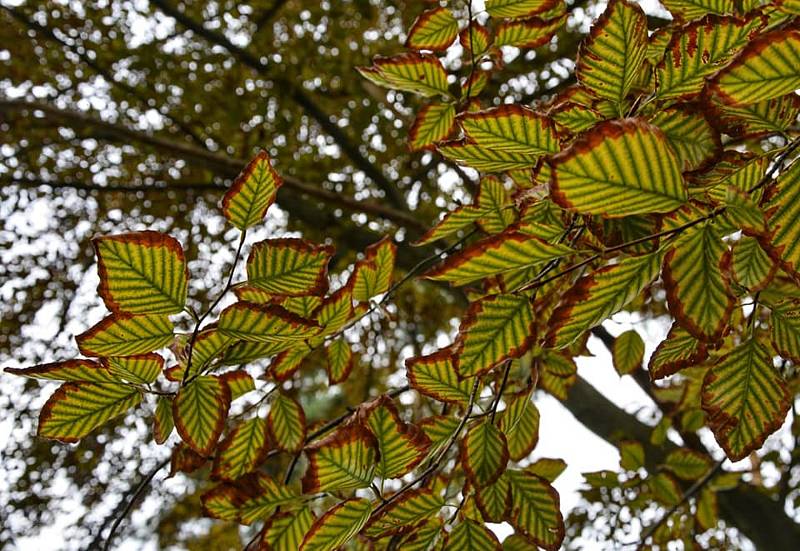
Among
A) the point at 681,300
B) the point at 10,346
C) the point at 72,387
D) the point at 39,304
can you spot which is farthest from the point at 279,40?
the point at 681,300

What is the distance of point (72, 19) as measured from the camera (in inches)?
105

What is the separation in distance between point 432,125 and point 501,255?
518 millimetres

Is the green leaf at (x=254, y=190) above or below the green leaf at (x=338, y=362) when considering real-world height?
below

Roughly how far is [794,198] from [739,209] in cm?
5

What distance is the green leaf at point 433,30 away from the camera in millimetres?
868

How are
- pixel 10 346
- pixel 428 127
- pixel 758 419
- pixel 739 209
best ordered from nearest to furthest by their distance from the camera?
pixel 739 209, pixel 758 419, pixel 428 127, pixel 10 346

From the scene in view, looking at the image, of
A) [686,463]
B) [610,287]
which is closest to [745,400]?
[610,287]

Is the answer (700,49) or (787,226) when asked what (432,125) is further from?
(787,226)

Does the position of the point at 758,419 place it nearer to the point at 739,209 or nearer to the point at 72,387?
the point at 739,209

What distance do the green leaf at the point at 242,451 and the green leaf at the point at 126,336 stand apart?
0.97 feet

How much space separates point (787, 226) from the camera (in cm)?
38

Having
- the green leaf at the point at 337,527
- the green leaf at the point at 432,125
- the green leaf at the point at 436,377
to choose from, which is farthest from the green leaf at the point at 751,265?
the green leaf at the point at 432,125

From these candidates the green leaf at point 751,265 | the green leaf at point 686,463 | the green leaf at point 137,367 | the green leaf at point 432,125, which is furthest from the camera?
the green leaf at point 686,463

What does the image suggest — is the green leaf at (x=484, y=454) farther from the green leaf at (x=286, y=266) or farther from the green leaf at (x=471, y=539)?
the green leaf at (x=286, y=266)
